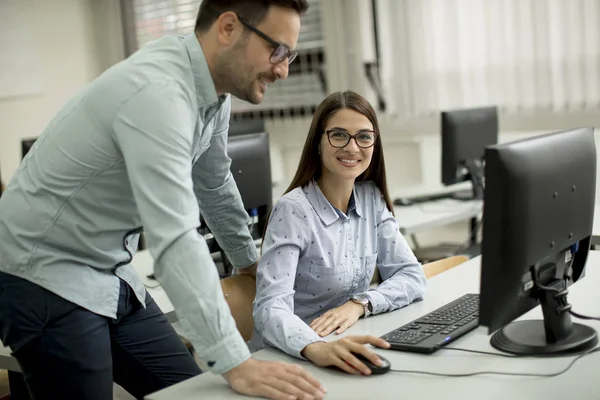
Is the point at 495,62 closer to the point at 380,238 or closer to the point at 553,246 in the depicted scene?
the point at 380,238

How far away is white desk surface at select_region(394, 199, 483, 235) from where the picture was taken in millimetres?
3465

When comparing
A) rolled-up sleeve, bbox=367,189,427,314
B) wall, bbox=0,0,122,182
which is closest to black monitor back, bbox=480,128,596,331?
rolled-up sleeve, bbox=367,189,427,314

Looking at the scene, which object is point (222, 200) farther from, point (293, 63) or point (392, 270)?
point (293, 63)

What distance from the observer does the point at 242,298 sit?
209cm

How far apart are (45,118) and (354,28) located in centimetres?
238

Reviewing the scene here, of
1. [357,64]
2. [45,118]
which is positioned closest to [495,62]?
[357,64]

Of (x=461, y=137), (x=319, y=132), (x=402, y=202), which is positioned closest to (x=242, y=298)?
(x=319, y=132)

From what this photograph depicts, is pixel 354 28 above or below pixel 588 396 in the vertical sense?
above

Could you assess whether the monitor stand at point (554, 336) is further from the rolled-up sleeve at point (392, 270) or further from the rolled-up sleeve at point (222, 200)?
the rolled-up sleeve at point (222, 200)

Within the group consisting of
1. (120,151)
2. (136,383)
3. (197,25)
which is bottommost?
(136,383)

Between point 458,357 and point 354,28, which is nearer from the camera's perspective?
point 458,357

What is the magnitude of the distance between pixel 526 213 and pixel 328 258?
27.8 inches

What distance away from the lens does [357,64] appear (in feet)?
17.6

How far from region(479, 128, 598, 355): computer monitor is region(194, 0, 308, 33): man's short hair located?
46 centimetres
